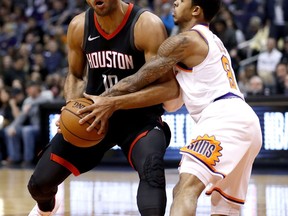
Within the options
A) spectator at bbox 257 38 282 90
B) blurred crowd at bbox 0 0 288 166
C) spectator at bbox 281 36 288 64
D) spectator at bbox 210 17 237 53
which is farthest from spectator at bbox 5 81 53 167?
spectator at bbox 281 36 288 64

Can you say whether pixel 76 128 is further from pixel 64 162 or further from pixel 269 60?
pixel 269 60

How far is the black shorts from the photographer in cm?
543

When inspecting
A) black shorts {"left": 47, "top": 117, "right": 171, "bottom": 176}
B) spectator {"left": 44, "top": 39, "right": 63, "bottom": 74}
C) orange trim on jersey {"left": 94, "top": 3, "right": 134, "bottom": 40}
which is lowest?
spectator {"left": 44, "top": 39, "right": 63, "bottom": 74}

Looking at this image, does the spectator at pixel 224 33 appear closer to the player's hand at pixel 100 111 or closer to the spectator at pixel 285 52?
the spectator at pixel 285 52

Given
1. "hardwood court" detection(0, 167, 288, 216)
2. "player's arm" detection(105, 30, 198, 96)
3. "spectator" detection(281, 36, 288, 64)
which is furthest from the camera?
"spectator" detection(281, 36, 288, 64)

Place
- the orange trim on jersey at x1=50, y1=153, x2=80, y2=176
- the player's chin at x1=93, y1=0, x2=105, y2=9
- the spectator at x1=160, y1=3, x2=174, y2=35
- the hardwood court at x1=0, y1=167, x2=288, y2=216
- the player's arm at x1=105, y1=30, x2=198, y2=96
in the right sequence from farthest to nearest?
the spectator at x1=160, y1=3, x2=174, y2=35, the hardwood court at x1=0, y1=167, x2=288, y2=216, the orange trim on jersey at x1=50, y1=153, x2=80, y2=176, the player's chin at x1=93, y1=0, x2=105, y2=9, the player's arm at x1=105, y1=30, x2=198, y2=96

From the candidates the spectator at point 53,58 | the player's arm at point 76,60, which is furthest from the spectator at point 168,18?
the player's arm at point 76,60

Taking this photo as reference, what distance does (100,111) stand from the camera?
5160 mm

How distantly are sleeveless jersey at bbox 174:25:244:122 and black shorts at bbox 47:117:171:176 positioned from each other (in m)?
0.48

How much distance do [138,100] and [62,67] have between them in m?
11.2

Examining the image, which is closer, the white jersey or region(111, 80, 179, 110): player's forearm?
the white jersey

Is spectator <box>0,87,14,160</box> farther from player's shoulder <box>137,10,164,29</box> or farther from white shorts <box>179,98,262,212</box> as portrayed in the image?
white shorts <box>179,98,262,212</box>

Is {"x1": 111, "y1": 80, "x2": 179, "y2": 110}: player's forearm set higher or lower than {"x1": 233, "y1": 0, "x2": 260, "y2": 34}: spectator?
higher

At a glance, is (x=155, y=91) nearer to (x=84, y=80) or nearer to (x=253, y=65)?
(x=84, y=80)
